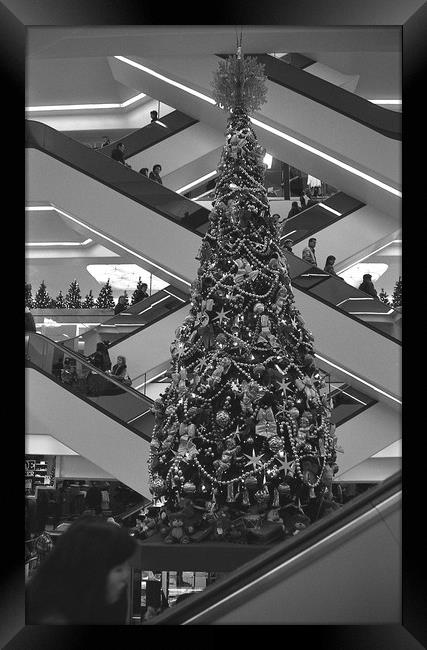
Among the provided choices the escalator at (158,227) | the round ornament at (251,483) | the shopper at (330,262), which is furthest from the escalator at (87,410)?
the round ornament at (251,483)

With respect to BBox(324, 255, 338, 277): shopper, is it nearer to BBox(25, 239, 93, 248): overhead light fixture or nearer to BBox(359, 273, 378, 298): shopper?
BBox(359, 273, 378, 298): shopper

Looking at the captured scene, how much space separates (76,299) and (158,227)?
3.06 meters

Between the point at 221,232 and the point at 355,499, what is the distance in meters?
2.27

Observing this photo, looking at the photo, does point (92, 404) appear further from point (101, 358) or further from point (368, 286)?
point (368, 286)

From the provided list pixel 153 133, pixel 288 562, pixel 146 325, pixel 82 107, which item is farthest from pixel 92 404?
pixel 288 562

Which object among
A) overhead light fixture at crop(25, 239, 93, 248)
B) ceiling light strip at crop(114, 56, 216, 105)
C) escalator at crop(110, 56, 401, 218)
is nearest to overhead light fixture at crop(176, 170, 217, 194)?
escalator at crop(110, 56, 401, 218)

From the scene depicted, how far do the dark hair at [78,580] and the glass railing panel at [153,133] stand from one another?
334 inches

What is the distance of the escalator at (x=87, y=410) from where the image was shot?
7.54 m

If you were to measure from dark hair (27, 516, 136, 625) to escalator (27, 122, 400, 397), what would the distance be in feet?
17.5

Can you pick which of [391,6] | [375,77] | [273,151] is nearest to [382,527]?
[391,6]

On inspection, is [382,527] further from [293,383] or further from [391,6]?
[293,383]

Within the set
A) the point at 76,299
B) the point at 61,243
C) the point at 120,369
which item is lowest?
the point at 120,369

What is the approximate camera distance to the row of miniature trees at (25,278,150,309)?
1066cm

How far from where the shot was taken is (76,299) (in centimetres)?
1120
